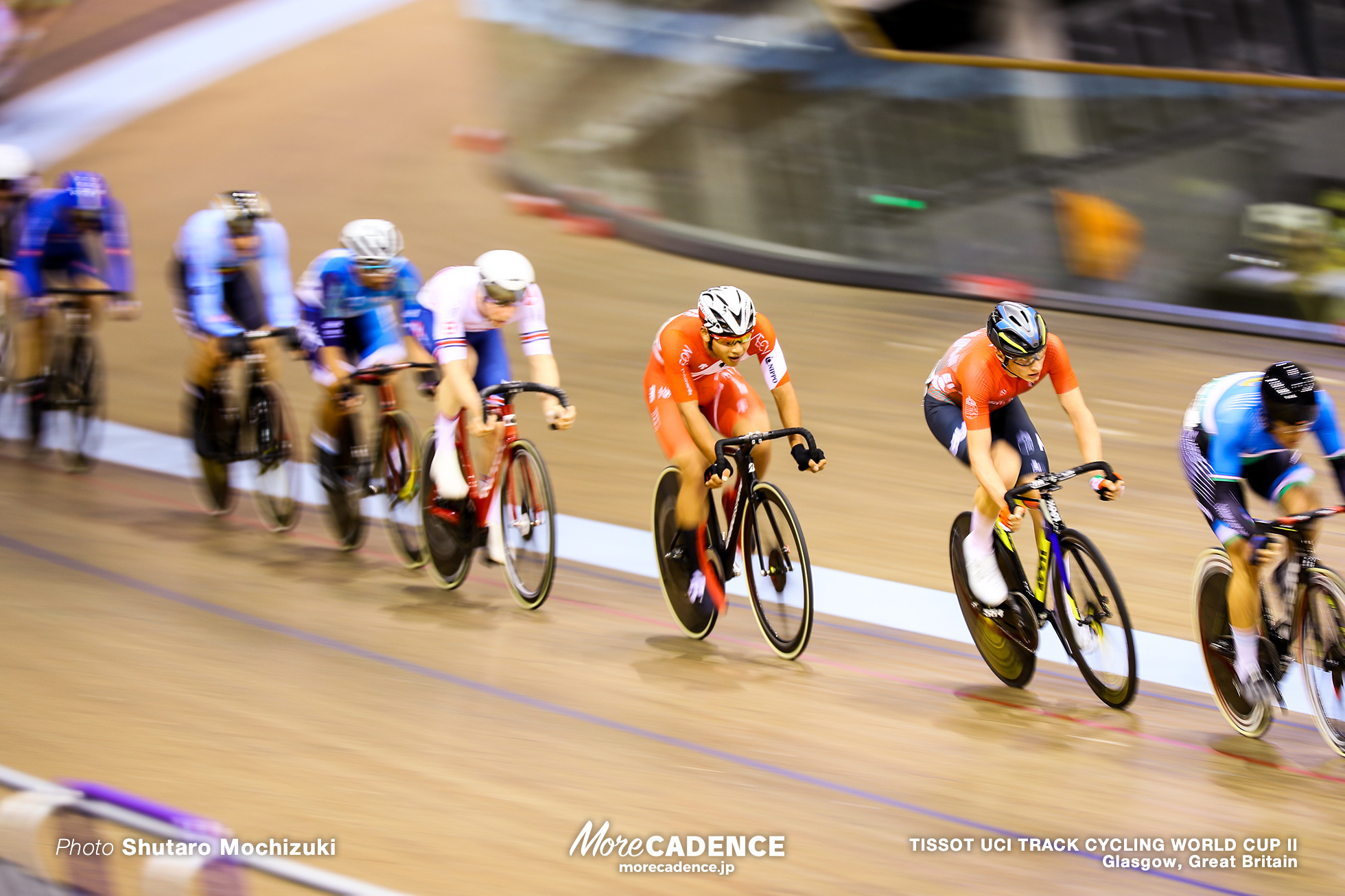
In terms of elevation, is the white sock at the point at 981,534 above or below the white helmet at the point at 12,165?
below

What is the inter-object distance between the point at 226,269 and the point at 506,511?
88.8 inches

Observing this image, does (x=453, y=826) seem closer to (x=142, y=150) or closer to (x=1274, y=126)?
(x=1274, y=126)

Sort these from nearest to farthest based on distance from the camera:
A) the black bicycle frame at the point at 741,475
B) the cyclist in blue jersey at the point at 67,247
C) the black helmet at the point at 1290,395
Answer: the black helmet at the point at 1290,395
the black bicycle frame at the point at 741,475
the cyclist in blue jersey at the point at 67,247

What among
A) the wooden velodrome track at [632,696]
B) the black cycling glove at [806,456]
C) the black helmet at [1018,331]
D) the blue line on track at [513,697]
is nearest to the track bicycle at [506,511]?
the wooden velodrome track at [632,696]

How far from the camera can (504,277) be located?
18.4 feet

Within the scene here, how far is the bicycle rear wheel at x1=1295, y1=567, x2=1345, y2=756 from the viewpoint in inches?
164

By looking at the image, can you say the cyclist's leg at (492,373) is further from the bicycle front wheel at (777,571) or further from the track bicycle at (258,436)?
the track bicycle at (258,436)

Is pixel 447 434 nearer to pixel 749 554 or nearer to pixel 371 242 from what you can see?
pixel 371 242

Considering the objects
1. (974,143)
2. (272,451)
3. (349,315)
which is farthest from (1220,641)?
(974,143)

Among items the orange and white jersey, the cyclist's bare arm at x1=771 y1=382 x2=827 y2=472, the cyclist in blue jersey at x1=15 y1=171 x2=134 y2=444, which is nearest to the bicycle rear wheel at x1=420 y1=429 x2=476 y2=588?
the orange and white jersey

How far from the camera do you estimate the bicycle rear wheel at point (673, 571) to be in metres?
5.62

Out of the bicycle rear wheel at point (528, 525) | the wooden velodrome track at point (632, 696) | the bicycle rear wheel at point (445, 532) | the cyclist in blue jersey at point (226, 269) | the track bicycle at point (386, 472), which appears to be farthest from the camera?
the cyclist in blue jersey at point (226, 269)

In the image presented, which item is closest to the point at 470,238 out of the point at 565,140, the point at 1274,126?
the point at 565,140

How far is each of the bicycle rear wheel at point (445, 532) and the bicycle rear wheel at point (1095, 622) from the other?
2590mm
